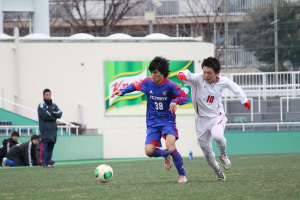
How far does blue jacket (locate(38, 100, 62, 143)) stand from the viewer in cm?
1788

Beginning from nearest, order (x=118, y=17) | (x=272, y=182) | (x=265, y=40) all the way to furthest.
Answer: (x=272, y=182) < (x=265, y=40) < (x=118, y=17)

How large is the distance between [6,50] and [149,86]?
18.2 meters

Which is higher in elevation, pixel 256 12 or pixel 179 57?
pixel 256 12

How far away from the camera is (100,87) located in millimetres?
29406

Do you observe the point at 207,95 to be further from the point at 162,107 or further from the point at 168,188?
the point at 168,188

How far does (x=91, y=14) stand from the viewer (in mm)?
47000

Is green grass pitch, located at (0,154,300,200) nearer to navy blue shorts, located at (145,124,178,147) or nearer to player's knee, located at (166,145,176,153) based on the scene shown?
player's knee, located at (166,145,176,153)

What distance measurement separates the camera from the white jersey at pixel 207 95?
10930mm

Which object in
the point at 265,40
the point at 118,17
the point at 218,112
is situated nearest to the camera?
the point at 218,112

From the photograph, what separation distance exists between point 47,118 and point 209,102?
7.89 metres

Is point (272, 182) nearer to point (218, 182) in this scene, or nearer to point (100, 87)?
point (218, 182)

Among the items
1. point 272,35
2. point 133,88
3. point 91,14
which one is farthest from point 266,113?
point 91,14

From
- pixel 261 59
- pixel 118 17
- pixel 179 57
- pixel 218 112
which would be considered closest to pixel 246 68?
pixel 261 59

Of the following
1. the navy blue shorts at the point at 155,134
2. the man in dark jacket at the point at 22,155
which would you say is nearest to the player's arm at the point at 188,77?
the navy blue shorts at the point at 155,134
